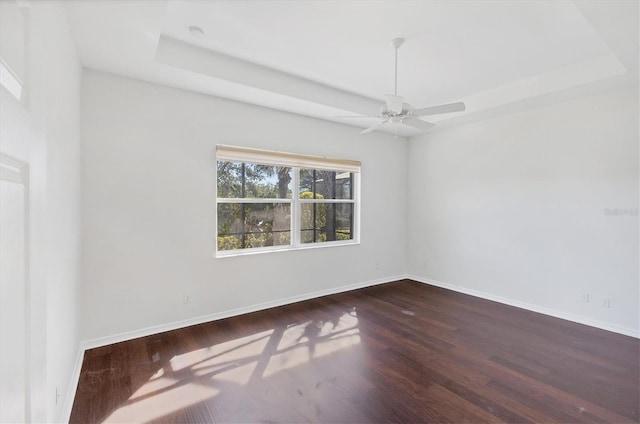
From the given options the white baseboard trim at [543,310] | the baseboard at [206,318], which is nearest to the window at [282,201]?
the baseboard at [206,318]

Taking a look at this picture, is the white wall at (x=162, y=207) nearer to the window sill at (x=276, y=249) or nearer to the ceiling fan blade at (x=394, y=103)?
the window sill at (x=276, y=249)

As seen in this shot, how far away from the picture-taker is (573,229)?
3629 mm

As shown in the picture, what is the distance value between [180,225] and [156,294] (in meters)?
0.77

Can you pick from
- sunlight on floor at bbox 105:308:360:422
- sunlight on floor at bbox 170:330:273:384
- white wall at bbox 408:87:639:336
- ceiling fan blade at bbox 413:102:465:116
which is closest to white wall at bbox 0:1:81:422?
sunlight on floor at bbox 105:308:360:422

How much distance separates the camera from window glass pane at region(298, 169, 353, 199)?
14.7 ft

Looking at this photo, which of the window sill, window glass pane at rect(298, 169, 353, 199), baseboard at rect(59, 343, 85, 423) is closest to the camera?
baseboard at rect(59, 343, 85, 423)

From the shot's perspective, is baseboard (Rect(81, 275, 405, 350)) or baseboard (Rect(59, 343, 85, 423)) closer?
baseboard (Rect(59, 343, 85, 423))

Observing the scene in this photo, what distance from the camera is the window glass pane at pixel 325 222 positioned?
4500mm

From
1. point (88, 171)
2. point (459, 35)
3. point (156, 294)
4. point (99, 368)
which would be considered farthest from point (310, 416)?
point (459, 35)

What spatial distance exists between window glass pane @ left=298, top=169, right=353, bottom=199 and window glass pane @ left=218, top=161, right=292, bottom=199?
0.90 ft

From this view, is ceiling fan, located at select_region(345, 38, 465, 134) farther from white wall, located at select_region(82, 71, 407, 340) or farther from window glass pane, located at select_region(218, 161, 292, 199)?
window glass pane, located at select_region(218, 161, 292, 199)

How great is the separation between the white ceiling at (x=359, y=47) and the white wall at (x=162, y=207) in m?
0.29

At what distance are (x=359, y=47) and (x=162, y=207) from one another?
2.61 metres

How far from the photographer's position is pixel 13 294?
597 millimetres
